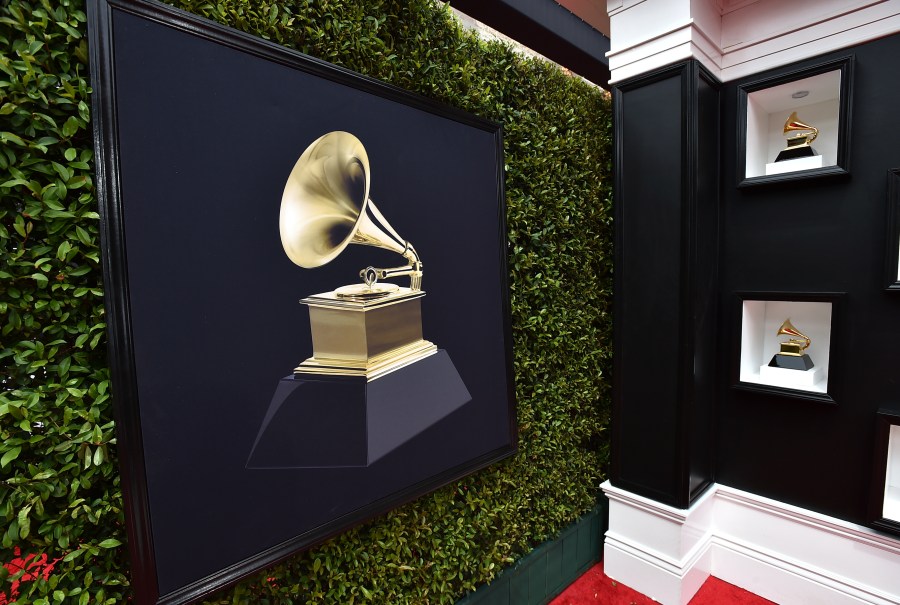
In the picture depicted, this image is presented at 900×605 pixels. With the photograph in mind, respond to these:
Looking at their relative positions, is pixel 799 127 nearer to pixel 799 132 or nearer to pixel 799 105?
pixel 799 132

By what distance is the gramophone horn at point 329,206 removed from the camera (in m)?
1.10

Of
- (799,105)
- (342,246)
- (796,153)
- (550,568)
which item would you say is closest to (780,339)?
(796,153)

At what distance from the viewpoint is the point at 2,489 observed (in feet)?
2.58

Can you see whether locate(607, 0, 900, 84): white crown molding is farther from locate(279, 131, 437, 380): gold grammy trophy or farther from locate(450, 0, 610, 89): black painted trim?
locate(279, 131, 437, 380): gold grammy trophy

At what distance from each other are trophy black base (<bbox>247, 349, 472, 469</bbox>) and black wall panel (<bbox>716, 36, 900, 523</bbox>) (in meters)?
1.52

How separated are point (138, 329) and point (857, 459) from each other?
2.56 metres

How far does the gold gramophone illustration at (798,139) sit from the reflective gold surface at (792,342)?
0.73m

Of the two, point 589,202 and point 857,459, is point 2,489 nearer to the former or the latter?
point 589,202

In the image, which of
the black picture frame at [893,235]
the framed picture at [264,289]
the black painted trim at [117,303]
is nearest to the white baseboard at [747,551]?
the black picture frame at [893,235]

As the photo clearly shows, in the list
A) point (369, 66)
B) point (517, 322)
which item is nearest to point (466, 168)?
point (369, 66)

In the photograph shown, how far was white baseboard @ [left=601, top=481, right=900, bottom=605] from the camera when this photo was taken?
1784mm

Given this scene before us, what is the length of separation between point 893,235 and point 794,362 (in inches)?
23.9

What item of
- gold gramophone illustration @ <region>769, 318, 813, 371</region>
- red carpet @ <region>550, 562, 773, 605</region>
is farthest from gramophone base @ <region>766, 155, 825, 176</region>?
red carpet @ <region>550, 562, 773, 605</region>

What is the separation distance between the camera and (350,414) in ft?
3.99
